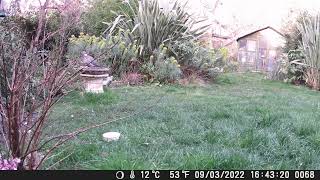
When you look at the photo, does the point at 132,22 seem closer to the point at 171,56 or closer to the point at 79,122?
the point at 171,56

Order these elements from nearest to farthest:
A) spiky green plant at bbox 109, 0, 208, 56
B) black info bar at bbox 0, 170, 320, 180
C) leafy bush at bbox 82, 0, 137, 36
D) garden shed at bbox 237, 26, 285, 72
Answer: black info bar at bbox 0, 170, 320, 180 → spiky green plant at bbox 109, 0, 208, 56 → leafy bush at bbox 82, 0, 137, 36 → garden shed at bbox 237, 26, 285, 72

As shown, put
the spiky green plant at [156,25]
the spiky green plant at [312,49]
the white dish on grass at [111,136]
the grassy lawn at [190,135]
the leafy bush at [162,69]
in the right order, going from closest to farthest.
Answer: the grassy lawn at [190,135]
the white dish on grass at [111,136]
the leafy bush at [162,69]
the spiky green plant at [156,25]
the spiky green plant at [312,49]

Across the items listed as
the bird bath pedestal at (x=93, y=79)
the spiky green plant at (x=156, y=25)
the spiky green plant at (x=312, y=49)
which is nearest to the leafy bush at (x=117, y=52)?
the spiky green plant at (x=156, y=25)

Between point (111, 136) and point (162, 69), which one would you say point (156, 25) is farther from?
point (111, 136)

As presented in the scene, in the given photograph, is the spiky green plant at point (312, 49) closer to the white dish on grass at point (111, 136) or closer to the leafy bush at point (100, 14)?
the leafy bush at point (100, 14)

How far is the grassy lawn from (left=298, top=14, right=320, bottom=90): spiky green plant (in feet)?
14.3

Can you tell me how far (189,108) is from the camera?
505 cm

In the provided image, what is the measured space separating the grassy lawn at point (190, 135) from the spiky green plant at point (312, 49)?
435 cm

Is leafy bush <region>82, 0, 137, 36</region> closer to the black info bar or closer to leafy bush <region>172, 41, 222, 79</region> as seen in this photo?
leafy bush <region>172, 41, 222, 79</region>

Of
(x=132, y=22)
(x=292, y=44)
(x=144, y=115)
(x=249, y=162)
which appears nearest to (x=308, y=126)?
(x=249, y=162)
